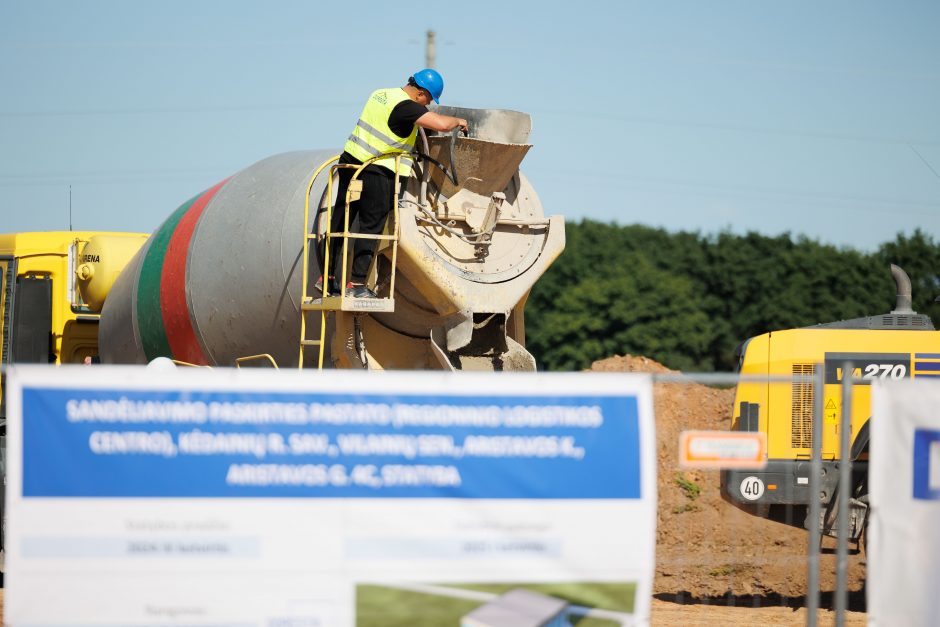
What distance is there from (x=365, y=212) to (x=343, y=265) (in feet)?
1.61

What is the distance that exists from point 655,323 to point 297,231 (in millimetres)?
43025

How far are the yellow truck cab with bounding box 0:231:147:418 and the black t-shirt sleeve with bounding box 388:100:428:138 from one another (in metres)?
4.82

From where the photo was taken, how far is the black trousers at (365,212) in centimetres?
781

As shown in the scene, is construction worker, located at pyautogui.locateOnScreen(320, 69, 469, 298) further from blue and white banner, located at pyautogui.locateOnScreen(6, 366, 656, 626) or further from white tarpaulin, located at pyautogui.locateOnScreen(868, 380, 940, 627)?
white tarpaulin, located at pyautogui.locateOnScreen(868, 380, 940, 627)

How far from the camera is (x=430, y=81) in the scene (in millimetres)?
8148

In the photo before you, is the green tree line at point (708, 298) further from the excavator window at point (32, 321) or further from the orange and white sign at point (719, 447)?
the orange and white sign at point (719, 447)

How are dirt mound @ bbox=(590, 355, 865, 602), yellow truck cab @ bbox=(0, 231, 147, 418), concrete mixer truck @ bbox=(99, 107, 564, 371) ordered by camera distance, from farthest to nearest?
1. yellow truck cab @ bbox=(0, 231, 147, 418)
2. concrete mixer truck @ bbox=(99, 107, 564, 371)
3. dirt mound @ bbox=(590, 355, 865, 602)

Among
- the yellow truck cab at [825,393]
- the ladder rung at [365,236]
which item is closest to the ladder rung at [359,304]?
the ladder rung at [365,236]

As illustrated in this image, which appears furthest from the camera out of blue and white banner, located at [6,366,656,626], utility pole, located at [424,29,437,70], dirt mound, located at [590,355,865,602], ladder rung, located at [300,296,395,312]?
utility pole, located at [424,29,437,70]

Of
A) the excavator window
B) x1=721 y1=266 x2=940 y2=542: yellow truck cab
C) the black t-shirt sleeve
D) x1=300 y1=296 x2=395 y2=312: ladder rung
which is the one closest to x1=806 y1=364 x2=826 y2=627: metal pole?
x1=300 y1=296 x2=395 y2=312: ladder rung

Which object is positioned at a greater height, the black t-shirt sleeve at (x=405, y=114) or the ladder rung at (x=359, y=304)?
the black t-shirt sleeve at (x=405, y=114)

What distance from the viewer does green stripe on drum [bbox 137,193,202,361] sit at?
9.80 m

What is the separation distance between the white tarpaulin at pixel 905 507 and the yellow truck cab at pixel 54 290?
8173 millimetres

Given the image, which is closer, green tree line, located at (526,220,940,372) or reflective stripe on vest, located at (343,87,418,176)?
reflective stripe on vest, located at (343,87,418,176)
